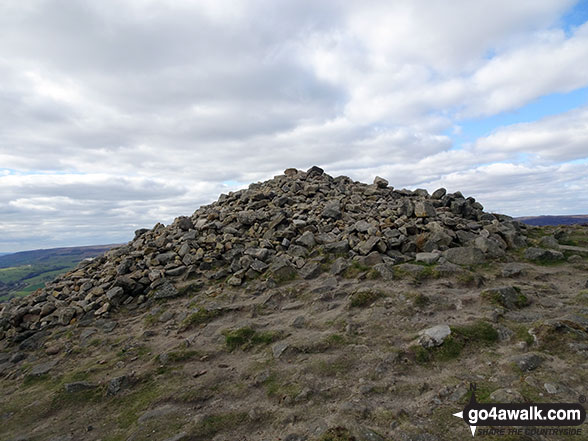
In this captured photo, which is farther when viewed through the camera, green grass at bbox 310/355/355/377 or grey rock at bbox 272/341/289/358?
grey rock at bbox 272/341/289/358

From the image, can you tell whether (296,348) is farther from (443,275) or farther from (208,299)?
(443,275)

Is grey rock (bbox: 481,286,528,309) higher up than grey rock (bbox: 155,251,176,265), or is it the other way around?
grey rock (bbox: 155,251,176,265)

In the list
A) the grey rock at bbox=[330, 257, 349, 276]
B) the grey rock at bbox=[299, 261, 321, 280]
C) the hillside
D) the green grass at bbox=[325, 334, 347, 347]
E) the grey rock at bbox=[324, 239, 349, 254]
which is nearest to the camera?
the hillside

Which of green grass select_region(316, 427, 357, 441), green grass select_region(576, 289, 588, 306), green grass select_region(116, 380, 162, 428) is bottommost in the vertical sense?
green grass select_region(116, 380, 162, 428)

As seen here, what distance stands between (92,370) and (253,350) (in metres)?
4.75

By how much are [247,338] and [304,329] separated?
1.73m

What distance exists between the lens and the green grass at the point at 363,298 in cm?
1045

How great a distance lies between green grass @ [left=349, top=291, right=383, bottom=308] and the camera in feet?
34.3

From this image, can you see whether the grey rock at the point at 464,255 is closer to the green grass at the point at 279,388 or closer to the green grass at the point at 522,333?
the green grass at the point at 522,333

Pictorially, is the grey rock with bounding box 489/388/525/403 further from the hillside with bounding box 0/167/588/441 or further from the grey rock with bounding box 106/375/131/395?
the grey rock with bounding box 106/375/131/395

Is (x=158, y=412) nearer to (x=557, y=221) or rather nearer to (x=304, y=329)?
(x=304, y=329)

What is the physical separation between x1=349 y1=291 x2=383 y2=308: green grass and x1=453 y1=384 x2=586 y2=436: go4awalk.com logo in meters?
4.68

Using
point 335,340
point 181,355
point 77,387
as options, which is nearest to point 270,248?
point 181,355

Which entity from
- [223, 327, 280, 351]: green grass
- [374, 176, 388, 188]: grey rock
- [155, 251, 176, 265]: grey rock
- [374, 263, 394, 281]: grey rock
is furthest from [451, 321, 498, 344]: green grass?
[374, 176, 388, 188]: grey rock
